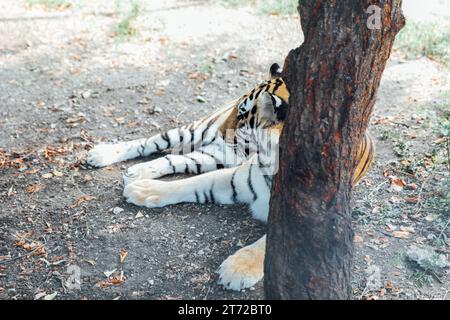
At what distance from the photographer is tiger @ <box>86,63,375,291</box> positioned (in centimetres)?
293

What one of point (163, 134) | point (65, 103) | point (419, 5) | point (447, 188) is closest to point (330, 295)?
point (447, 188)

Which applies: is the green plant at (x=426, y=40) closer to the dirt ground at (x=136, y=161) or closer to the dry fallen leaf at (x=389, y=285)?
the dirt ground at (x=136, y=161)

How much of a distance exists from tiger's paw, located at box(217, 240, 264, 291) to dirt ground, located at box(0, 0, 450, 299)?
0.05 metres

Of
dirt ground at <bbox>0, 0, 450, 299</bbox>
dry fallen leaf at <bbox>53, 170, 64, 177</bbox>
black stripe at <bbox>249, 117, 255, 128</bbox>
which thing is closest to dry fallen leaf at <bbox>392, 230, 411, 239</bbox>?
dirt ground at <bbox>0, 0, 450, 299</bbox>

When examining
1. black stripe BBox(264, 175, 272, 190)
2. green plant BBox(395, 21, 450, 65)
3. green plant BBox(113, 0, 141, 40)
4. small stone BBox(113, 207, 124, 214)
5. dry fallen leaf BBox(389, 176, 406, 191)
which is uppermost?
green plant BBox(395, 21, 450, 65)

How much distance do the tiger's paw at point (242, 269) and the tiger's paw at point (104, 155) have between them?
4.33 ft

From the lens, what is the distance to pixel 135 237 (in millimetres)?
3090

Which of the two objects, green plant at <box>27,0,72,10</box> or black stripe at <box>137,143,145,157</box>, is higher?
green plant at <box>27,0,72,10</box>

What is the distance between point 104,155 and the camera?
12.4ft

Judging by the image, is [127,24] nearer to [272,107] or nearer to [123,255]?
[272,107]

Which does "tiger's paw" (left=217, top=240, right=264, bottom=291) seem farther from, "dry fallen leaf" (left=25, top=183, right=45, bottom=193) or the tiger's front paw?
"dry fallen leaf" (left=25, top=183, right=45, bottom=193)

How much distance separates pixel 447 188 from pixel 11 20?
463 cm

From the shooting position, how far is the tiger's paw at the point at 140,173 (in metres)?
3.55

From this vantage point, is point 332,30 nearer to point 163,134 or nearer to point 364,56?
point 364,56
